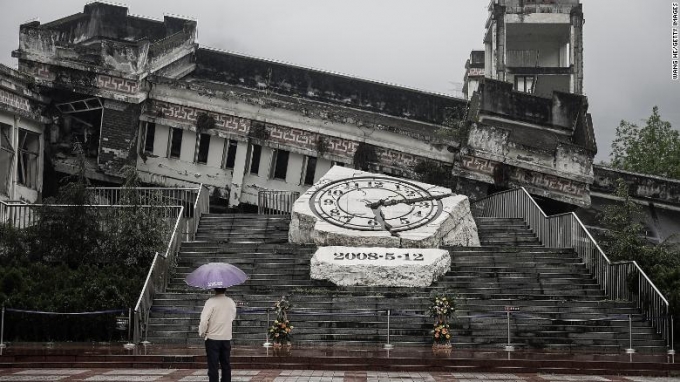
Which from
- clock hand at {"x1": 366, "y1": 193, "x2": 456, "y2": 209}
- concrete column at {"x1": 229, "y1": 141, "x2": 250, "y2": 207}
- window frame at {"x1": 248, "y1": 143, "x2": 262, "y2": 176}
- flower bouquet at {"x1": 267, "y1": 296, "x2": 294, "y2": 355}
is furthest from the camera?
window frame at {"x1": 248, "y1": 143, "x2": 262, "y2": 176}

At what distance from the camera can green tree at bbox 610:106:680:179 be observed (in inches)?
1695

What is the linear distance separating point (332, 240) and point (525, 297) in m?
5.18

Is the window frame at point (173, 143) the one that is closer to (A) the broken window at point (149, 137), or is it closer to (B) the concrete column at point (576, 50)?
(A) the broken window at point (149, 137)

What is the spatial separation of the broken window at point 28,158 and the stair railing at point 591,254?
1441 cm

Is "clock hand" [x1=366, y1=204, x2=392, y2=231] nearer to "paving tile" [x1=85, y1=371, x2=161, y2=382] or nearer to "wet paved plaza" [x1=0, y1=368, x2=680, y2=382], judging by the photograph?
"wet paved plaza" [x1=0, y1=368, x2=680, y2=382]

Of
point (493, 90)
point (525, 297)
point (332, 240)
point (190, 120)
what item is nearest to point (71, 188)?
point (332, 240)

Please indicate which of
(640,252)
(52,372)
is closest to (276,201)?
(640,252)

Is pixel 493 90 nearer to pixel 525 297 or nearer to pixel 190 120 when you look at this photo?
pixel 190 120

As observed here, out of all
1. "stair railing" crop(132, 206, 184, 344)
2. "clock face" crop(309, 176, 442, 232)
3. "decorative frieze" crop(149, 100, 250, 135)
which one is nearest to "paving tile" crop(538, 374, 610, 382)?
"stair railing" crop(132, 206, 184, 344)

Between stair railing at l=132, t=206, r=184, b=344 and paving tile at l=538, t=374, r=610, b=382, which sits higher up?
stair railing at l=132, t=206, r=184, b=344

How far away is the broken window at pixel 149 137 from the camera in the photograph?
3538cm

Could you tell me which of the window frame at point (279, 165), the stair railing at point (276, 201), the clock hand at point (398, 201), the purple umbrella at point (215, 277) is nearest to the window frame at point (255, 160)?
the window frame at point (279, 165)

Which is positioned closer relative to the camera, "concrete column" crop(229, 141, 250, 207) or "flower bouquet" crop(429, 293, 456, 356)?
"flower bouquet" crop(429, 293, 456, 356)

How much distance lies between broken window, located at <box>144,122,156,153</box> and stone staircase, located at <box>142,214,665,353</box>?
990 centimetres
